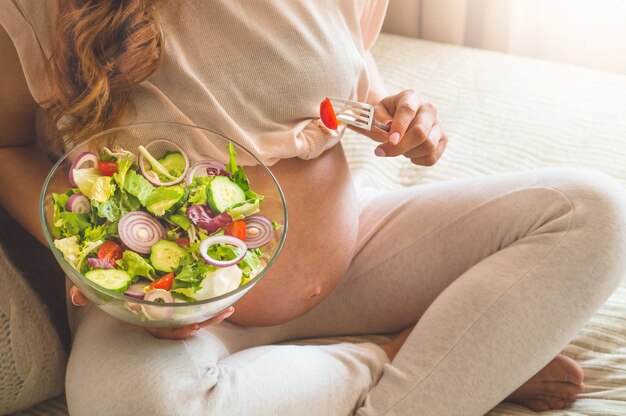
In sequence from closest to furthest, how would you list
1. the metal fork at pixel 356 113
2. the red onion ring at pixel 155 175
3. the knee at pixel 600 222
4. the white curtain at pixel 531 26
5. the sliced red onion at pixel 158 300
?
the sliced red onion at pixel 158 300 → the red onion ring at pixel 155 175 → the metal fork at pixel 356 113 → the knee at pixel 600 222 → the white curtain at pixel 531 26

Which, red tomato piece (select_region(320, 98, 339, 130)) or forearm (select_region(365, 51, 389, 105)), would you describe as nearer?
red tomato piece (select_region(320, 98, 339, 130))

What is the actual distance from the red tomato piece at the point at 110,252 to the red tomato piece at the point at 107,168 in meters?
0.11

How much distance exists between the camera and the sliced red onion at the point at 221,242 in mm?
695

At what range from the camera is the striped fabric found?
138cm

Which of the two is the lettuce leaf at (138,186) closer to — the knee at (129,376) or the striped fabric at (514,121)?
the knee at (129,376)

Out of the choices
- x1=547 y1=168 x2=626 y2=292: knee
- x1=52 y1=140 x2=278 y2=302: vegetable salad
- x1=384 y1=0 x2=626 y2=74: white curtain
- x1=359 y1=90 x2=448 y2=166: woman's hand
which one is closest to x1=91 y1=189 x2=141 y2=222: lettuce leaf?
x1=52 y1=140 x2=278 y2=302: vegetable salad

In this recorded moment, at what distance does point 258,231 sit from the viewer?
765 mm

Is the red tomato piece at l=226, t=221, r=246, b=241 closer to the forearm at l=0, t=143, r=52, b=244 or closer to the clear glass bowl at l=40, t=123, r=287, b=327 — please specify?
the clear glass bowl at l=40, t=123, r=287, b=327

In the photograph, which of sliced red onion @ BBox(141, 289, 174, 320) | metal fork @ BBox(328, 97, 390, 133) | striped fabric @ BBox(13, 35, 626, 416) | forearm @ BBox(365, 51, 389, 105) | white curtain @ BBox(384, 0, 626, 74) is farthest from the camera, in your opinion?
white curtain @ BBox(384, 0, 626, 74)

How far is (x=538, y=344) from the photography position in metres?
0.97

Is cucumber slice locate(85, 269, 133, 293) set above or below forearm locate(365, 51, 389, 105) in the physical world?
above

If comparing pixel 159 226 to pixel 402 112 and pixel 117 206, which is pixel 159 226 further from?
pixel 402 112

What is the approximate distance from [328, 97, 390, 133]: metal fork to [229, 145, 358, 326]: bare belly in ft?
0.39

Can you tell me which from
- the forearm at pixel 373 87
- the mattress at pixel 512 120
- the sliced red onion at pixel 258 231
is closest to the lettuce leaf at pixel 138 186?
the sliced red onion at pixel 258 231
